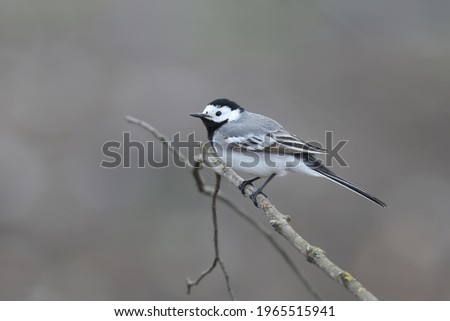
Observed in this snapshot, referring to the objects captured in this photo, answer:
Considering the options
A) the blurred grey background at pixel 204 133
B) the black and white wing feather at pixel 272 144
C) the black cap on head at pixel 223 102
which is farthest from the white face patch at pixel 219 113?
the blurred grey background at pixel 204 133

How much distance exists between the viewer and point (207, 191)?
492cm

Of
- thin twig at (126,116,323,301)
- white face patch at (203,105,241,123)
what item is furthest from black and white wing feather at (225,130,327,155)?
thin twig at (126,116,323,301)

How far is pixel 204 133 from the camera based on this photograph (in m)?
9.27

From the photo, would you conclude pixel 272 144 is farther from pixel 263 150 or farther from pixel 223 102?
pixel 223 102

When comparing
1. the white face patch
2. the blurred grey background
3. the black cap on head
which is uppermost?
the blurred grey background

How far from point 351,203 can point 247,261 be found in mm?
1804

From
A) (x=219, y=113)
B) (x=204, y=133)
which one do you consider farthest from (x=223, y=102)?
(x=204, y=133)

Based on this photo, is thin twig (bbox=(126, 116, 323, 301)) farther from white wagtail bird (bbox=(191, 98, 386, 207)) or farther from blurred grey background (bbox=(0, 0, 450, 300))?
blurred grey background (bbox=(0, 0, 450, 300))

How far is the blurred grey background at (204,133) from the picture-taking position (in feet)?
25.1

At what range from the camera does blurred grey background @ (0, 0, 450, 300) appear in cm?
764

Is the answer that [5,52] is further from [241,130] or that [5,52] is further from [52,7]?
[241,130]

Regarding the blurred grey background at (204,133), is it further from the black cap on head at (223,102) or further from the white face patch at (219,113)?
the black cap on head at (223,102)

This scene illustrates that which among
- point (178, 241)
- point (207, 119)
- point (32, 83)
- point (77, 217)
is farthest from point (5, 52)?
point (207, 119)

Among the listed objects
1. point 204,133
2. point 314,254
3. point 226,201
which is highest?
point 204,133
